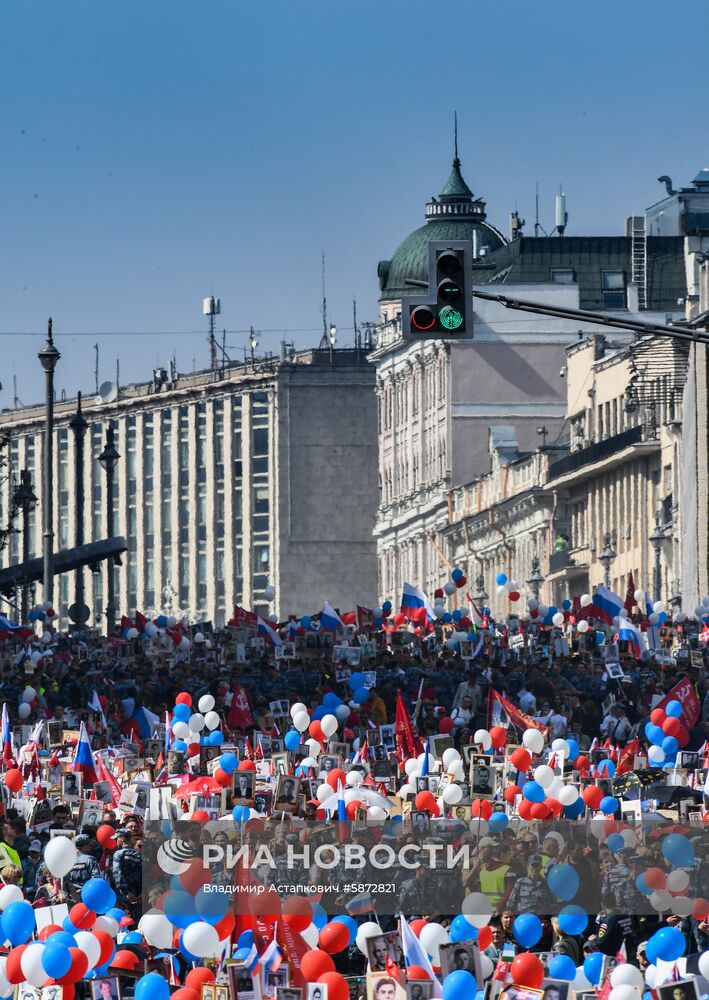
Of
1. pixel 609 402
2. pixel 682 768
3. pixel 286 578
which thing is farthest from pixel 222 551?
pixel 682 768

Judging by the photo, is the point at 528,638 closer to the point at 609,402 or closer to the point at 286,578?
the point at 609,402

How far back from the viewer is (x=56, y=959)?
17328mm

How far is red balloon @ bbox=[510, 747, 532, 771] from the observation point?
2917 cm

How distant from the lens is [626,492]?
10169 centimetres

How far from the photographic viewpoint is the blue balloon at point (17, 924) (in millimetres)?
18781

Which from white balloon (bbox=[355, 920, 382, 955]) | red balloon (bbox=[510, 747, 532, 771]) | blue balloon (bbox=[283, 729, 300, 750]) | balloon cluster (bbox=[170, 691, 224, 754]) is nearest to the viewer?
white balloon (bbox=[355, 920, 382, 955])

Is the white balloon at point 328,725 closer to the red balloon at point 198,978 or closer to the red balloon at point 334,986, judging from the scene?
the red balloon at point 198,978

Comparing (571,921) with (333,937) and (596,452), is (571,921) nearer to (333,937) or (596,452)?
(333,937)

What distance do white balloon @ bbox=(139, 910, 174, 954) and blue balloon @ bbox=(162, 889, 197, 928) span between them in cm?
4

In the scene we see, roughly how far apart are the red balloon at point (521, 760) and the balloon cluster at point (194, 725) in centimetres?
308

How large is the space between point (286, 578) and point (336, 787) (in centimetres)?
14919

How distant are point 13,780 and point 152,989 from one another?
10.5 meters

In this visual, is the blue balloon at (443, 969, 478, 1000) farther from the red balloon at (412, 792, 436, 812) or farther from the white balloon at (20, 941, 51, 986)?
the red balloon at (412, 792, 436, 812)

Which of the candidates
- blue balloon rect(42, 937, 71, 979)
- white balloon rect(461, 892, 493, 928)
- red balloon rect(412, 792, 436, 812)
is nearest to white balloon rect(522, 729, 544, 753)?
red balloon rect(412, 792, 436, 812)
